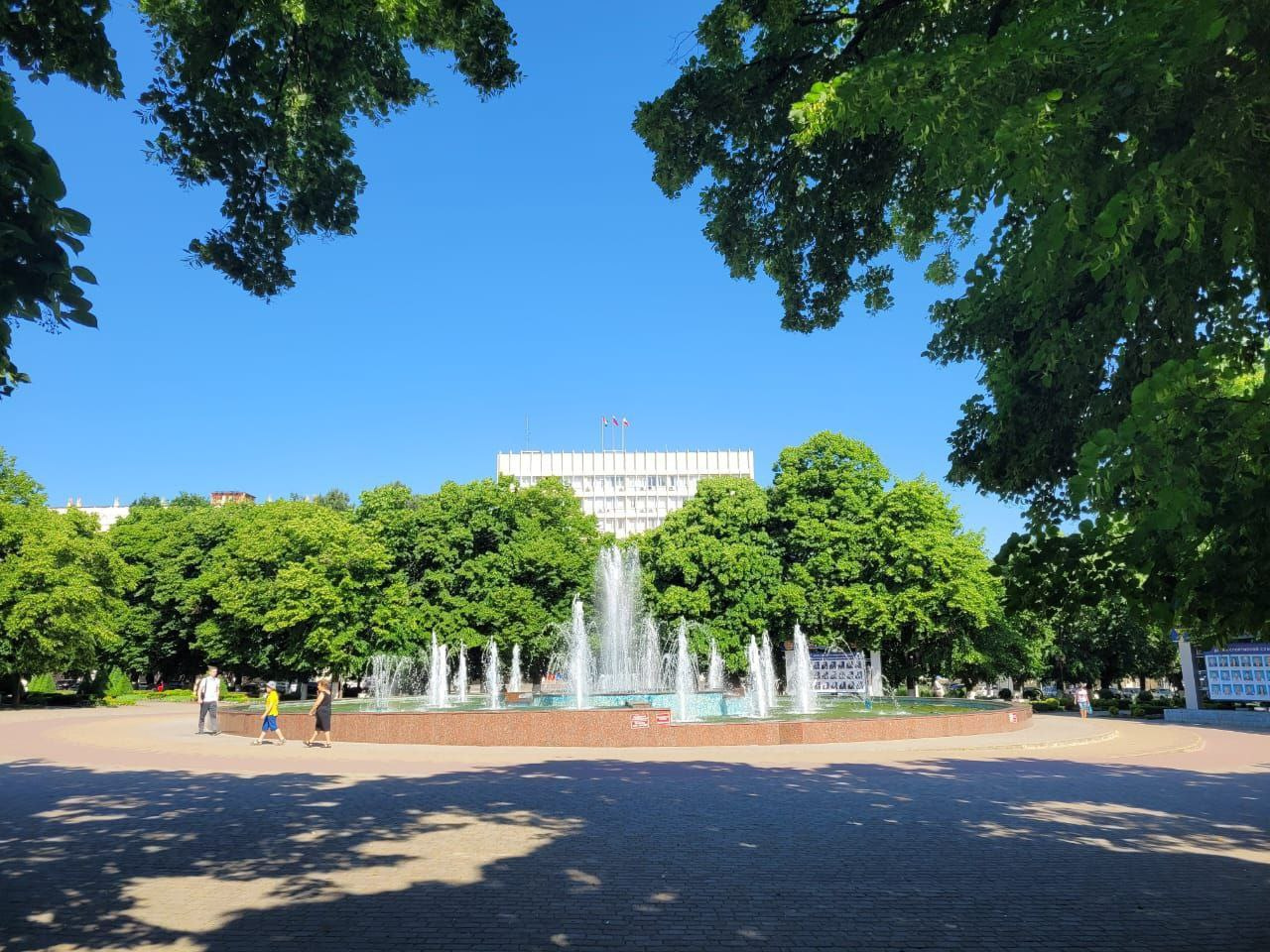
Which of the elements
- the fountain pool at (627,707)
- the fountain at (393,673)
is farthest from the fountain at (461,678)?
the fountain at (393,673)

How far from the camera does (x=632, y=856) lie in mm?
8297

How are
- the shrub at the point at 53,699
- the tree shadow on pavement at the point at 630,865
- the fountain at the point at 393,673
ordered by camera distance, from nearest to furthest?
the tree shadow on pavement at the point at 630,865 < the fountain at the point at 393,673 < the shrub at the point at 53,699

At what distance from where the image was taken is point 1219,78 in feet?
13.9

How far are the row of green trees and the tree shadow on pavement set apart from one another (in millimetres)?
26761

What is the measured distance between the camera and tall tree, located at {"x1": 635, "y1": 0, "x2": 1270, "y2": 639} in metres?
4.11

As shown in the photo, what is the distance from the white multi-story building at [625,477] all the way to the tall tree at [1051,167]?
109931mm

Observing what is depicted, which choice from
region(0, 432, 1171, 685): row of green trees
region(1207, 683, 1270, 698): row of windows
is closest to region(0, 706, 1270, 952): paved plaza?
region(1207, 683, 1270, 698): row of windows

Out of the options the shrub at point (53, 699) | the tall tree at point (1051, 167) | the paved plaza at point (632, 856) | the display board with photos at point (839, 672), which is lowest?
the paved plaza at point (632, 856)

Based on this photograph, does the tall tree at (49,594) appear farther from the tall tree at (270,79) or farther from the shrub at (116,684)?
the tall tree at (270,79)

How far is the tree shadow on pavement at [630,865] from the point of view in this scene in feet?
19.8

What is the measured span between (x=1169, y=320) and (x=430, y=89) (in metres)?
7.67

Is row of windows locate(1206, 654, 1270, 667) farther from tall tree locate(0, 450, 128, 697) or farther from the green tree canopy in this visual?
tall tree locate(0, 450, 128, 697)

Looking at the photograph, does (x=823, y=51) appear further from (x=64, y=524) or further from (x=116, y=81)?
(x=64, y=524)

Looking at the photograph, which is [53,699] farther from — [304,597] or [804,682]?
[804,682]
